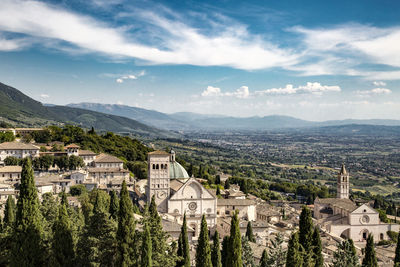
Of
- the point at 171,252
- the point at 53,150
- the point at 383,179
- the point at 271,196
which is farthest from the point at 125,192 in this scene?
the point at 383,179

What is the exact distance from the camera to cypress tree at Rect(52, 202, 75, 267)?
23734 millimetres

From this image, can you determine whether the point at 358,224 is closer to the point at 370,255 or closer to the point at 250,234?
the point at 250,234

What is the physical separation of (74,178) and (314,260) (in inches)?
1875

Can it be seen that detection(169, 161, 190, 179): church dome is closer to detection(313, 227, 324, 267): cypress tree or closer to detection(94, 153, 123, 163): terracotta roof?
detection(94, 153, 123, 163): terracotta roof

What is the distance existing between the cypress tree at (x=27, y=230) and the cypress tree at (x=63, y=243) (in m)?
1.04

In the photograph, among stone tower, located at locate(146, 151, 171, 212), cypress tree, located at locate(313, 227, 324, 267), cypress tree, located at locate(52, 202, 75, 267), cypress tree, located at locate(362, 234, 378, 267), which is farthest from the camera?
stone tower, located at locate(146, 151, 171, 212)

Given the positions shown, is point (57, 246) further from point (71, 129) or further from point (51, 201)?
point (71, 129)

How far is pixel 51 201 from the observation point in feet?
123

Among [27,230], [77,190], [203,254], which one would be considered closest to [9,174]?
[77,190]

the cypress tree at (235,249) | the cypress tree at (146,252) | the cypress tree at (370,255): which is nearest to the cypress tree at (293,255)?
the cypress tree at (235,249)

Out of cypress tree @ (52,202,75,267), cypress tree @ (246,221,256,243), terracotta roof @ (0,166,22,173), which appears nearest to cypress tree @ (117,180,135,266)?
cypress tree @ (52,202,75,267)

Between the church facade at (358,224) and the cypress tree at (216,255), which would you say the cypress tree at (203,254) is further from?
the church facade at (358,224)

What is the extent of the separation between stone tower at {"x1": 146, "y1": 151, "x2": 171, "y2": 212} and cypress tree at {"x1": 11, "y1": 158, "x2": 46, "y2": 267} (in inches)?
1303

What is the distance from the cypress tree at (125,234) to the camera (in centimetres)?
2347
